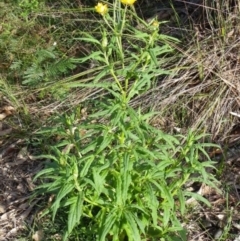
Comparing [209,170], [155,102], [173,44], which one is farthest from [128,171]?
[173,44]

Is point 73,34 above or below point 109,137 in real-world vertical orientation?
below

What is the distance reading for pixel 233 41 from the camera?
4035mm

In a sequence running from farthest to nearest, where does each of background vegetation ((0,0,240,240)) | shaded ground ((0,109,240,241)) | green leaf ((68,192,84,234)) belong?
1. shaded ground ((0,109,240,241))
2. background vegetation ((0,0,240,240))
3. green leaf ((68,192,84,234))

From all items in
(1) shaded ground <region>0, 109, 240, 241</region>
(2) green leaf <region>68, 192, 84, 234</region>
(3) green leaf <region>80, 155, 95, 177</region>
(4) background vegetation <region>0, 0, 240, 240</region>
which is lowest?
(1) shaded ground <region>0, 109, 240, 241</region>

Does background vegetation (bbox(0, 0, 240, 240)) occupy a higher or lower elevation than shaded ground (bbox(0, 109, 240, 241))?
higher

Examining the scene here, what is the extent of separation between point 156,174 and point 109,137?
11.0 inches

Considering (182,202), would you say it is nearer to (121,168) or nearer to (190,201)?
(121,168)

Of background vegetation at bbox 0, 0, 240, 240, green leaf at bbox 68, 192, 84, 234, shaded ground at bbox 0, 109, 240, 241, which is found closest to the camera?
green leaf at bbox 68, 192, 84, 234

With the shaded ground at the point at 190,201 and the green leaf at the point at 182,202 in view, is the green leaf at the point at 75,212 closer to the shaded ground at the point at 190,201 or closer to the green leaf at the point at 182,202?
the green leaf at the point at 182,202

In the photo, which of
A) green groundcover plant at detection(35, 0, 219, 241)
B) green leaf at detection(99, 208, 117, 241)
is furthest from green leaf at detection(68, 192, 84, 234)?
green leaf at detection(99, 208, 117, 241)

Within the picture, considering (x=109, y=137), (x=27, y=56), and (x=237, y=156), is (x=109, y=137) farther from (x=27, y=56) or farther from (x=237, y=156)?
(x=27, y=56)

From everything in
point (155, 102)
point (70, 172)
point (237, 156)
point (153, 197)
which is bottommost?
point (237, 156)

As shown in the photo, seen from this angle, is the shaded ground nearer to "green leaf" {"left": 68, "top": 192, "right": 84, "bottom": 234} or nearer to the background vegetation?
the background vegetation

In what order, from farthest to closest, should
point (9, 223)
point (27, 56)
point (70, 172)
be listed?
point (27, 56) → point (9, 223) → point (70, 172)
